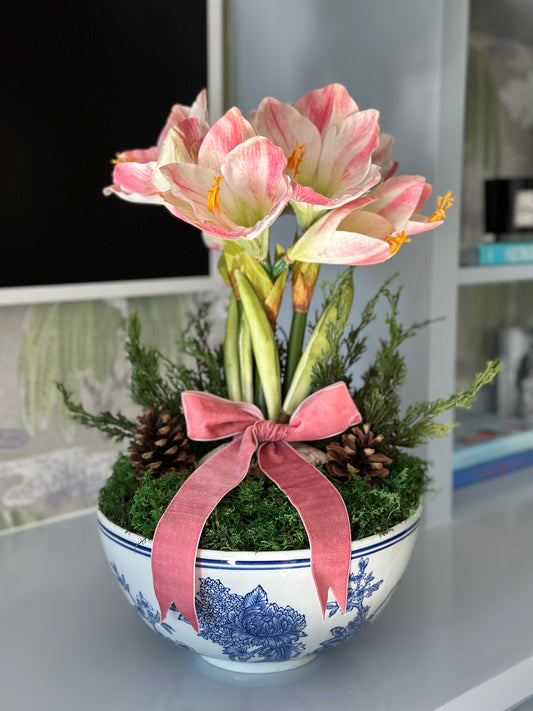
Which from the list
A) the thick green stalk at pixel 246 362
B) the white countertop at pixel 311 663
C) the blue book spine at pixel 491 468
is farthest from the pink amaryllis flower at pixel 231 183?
the blue book spine at pixel 491 468

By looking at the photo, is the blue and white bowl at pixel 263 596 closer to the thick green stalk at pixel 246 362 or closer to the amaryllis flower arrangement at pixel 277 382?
the amaryllis flower arrangement at pixel 277 382

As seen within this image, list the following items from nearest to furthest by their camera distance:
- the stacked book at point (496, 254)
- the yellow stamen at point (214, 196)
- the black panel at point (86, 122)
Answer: the yellow stamen at point (214, 196), the black panel at point (86, 122), the stacked book at point (496, 254)

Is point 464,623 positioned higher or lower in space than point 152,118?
lower

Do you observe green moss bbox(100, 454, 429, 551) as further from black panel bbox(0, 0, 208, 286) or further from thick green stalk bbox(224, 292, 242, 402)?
black panel bbox(0, 0, 208, 286)

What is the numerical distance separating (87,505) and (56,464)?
3.4 inches

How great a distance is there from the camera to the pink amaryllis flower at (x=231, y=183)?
1.73 feet

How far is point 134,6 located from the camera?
99 centimetres

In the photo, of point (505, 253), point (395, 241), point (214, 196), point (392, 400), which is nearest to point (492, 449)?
point (505, 253)

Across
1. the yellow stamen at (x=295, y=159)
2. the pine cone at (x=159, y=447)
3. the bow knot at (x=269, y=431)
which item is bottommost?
the pine cone at (x=159, y=447)

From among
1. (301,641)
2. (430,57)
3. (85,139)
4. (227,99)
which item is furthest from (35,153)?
(301,641)

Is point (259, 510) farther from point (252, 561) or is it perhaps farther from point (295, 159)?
point (295, 159)

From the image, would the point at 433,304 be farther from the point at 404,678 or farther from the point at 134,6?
the point at 134,6

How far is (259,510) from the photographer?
1.82 ft

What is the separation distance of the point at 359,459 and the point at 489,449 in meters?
0.67
